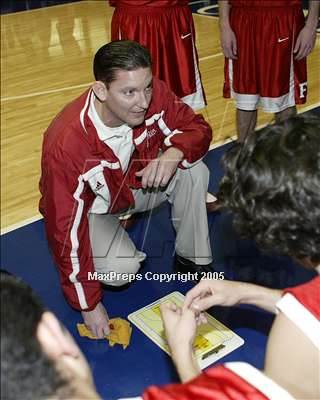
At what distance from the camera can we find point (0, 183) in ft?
10.3

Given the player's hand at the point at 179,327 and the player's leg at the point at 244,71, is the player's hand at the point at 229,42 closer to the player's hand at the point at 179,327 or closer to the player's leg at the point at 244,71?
the player's leg at the point at 244,71

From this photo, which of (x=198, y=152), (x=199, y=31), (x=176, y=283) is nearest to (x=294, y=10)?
(x=198, y=152)

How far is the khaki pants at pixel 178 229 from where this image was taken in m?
2.14

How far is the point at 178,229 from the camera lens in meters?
2.29

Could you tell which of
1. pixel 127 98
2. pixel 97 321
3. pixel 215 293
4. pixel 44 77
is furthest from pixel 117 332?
pixel 44 77

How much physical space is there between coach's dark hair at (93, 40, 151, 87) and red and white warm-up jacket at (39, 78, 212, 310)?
0.14m

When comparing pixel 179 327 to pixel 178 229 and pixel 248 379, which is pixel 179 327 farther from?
pixel 178 229

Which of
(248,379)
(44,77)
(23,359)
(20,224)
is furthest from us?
(44,77)

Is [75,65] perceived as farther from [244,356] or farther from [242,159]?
[242,159]

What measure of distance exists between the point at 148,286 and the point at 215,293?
869 millimetres

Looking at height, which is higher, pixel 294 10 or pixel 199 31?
pixel 294 10

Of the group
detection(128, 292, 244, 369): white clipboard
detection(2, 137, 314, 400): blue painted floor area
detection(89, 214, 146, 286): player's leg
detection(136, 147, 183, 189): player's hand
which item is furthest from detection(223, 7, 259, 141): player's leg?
detection(128, 292, 244, 369): white clipboard

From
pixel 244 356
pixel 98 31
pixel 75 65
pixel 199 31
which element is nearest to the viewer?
pixel 244 356

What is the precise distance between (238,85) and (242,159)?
5.91ft
